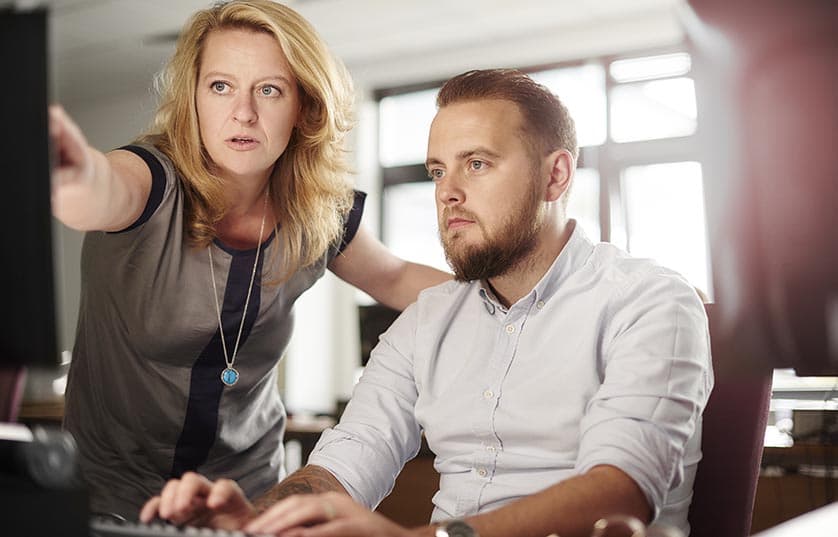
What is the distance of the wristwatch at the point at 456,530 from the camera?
35.4 inches

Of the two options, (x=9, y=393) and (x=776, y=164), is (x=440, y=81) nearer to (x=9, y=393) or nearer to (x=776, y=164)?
(x=9, y=393)

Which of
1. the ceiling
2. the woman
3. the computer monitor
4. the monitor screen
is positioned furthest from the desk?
the ceiling

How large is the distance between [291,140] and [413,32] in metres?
4.13

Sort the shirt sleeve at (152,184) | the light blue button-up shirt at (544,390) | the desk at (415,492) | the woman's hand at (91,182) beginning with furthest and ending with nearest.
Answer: the desk at (415,492), the shirt sleeve at (152,184), the light blue button-up shirt at (544,390), the woman's hand at (91,182)

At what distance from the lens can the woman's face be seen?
4.84 feet

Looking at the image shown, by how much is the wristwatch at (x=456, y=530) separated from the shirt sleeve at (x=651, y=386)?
0.24 metres

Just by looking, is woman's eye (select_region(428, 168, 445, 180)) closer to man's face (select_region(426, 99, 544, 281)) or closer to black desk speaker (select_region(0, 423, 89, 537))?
man's face (select_region(426, 99, 544, 281))

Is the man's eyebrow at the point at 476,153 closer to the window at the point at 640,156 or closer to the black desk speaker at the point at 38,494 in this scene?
the black desk speaker at the point at 38,494

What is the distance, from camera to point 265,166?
→ 1.53 meters

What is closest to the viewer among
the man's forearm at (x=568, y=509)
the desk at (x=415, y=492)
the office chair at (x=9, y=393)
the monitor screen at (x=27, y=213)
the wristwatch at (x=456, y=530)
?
the monitor screen at (x=27, y=213)

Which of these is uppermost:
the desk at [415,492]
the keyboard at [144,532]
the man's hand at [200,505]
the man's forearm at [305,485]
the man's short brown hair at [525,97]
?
the man's short brown hair at [525,97]

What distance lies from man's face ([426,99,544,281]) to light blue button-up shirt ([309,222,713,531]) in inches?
2.8

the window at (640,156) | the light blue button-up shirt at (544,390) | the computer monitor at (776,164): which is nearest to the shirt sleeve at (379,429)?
the light blue button-up shirt at (544,390)

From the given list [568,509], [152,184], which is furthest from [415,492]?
[568,509]
